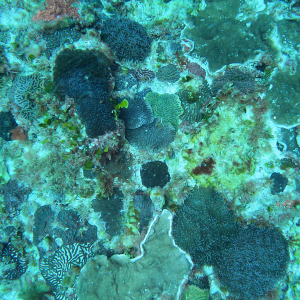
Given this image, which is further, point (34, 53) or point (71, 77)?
Result: point (34, 53)

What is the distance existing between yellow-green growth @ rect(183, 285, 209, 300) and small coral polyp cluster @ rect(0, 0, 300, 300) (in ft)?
0.11

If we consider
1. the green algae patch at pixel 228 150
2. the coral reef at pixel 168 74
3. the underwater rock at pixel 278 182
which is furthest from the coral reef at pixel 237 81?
the underwater rock at pixel 278 182

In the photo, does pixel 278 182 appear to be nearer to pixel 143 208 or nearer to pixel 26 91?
pixel 143 208

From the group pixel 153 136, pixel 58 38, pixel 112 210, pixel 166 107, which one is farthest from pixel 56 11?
pixel 112 210

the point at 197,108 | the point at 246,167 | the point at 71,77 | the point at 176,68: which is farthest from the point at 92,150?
the point at 246,167

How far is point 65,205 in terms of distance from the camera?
5.18m

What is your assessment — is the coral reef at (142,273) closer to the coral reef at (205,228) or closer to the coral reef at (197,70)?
the coral reef at (205,228)

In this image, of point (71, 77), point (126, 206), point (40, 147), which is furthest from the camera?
point (126, 206)

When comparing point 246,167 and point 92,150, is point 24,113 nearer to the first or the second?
point 92,150

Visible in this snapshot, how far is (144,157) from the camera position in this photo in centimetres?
566

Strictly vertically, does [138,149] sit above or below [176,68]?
below

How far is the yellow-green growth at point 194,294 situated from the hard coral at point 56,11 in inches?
315

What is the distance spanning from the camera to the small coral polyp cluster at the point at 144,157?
4.73 metres

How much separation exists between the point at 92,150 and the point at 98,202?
1.59 m
